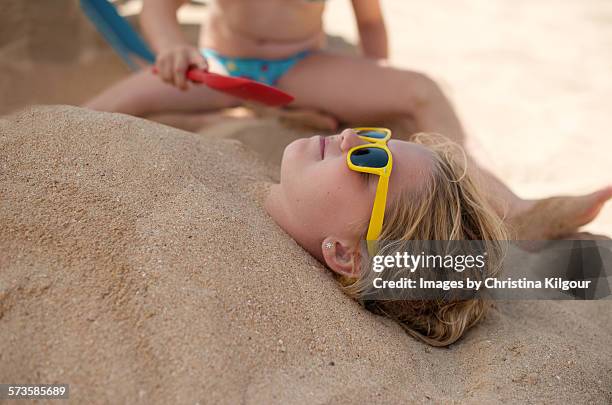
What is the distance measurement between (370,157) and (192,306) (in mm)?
567

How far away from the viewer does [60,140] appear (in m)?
1.41

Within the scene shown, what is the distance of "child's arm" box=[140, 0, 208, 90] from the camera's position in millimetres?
1805

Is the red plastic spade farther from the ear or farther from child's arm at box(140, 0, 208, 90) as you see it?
the ear

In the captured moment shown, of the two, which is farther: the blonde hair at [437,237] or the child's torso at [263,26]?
the child's torso at [263,26]

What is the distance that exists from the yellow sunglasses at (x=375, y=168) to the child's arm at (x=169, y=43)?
2.15 feet

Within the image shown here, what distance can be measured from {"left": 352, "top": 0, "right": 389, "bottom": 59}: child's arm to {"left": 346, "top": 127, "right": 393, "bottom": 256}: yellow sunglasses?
1.20 m

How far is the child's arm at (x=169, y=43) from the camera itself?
180cm

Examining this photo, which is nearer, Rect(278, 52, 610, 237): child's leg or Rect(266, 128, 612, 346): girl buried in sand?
Rect(266, 128, 612, 346): girl buried in sand

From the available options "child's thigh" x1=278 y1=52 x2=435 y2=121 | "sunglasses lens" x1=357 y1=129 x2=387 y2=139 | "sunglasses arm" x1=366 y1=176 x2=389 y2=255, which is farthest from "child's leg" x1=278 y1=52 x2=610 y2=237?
"sunglasses arm" x1=366 y1=176 x2=389 y2=255

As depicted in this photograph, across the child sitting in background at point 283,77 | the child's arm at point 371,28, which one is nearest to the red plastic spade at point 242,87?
the child sitting in background at point 283,77

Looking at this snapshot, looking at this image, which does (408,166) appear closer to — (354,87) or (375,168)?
(375,168)

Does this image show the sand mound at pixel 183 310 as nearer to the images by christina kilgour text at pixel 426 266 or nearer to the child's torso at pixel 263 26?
the images by christina kilgour text at pixel 426 266

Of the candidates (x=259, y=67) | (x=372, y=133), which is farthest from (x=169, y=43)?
(x=372, y=133)

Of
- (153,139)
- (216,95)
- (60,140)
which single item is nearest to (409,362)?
(153,139)
